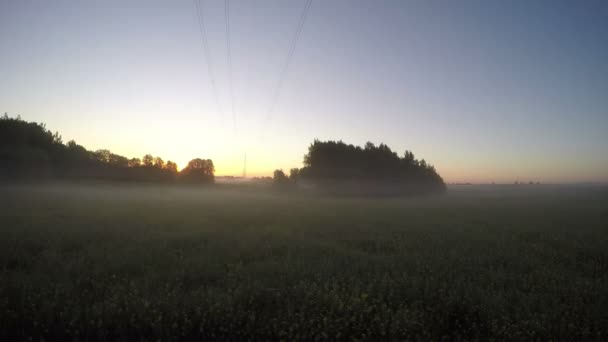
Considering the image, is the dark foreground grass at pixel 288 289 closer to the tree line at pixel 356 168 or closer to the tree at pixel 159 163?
the tree line at pixel 356 168

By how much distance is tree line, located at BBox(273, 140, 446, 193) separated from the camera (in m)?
66.0

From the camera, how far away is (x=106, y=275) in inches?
267

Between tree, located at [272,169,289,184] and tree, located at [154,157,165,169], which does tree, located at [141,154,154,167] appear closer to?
tree, located at [154,157,165,169]

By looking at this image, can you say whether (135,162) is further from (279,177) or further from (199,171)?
(279,177)

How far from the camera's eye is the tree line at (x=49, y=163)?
47.9m

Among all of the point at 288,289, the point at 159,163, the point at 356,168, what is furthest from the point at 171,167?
the point at 288,289

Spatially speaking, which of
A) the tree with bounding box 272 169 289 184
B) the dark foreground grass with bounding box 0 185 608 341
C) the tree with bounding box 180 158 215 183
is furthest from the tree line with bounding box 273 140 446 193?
the dark foreground grass with bounding box 0 185 608 341

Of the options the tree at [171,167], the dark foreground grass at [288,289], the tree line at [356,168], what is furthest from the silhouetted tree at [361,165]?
the dark foreground grass at [288,289]

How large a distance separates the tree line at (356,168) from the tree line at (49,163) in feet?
124

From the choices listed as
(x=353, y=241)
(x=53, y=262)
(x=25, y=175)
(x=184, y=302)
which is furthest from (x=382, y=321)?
(x=25, y=175)

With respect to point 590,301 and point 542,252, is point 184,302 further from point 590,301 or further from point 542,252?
point 542,252

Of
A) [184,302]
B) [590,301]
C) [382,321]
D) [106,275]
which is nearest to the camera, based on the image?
[382,321]

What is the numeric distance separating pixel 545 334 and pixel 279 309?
463 cm

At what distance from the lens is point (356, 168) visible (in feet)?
225
